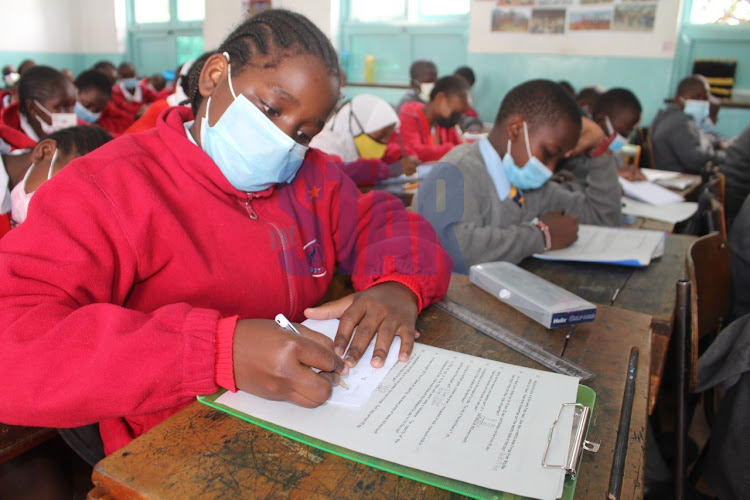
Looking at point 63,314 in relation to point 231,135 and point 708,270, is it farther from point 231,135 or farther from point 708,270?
point 708,270

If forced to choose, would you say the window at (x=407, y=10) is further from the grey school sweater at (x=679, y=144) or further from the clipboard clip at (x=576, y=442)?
the clipboard clip at (x=576, y=442)

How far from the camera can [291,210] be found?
1.07 metres

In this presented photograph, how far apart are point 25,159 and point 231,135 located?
0.95 metres

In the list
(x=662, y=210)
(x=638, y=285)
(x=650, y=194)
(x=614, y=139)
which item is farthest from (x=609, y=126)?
(x=638, y=285)

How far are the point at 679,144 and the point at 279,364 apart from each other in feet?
14.6

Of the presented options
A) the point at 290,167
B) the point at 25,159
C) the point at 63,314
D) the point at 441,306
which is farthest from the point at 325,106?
the point at 25,159

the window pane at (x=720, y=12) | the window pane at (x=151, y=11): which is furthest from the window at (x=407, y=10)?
the window pane at (x=151, y=11)

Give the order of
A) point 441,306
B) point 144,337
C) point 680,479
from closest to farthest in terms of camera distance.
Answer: point 144,337, point 441,306, point 680,479

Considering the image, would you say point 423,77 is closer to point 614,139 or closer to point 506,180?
point 614,139

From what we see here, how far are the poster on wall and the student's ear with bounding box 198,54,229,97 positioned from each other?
531 centimetres

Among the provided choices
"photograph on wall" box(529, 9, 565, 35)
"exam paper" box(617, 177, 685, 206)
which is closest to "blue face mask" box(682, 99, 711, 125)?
"photograph on wall" box(529, 9, 565, 35)

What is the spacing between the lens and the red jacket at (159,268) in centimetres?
61

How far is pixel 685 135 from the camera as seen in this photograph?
13.8ft

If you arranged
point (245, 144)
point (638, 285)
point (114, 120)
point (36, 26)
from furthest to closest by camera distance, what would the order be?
point (36, 26), point (114, 120), point (638, 285), point (245, 144)
